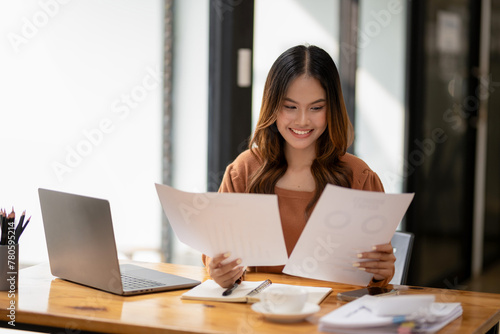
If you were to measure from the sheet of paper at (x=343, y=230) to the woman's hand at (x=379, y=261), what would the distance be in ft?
0.05

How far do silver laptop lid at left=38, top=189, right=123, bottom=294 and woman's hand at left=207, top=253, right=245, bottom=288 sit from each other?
0.72 feet

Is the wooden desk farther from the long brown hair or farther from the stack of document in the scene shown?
the long brown hair

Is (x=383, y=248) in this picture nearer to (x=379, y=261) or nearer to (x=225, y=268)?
(x=379, y=261)

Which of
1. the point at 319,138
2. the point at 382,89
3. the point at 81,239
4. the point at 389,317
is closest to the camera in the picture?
the point at 389,317

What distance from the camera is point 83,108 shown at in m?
2.33

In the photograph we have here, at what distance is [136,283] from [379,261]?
592mm

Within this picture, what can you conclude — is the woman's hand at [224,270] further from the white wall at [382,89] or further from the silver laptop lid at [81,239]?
the white wall at [382,89]

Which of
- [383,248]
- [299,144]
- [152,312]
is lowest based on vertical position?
[152,312]

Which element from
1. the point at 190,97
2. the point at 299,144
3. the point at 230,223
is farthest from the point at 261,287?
the point at 190,97

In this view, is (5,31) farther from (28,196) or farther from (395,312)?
(395,312)

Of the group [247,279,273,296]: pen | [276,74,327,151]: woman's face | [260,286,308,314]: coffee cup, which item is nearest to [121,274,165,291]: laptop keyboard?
[247,279,273,296]: pen

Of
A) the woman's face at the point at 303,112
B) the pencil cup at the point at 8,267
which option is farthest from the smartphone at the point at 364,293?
the pencil cup at the point at 8,267

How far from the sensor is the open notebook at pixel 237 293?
4.90 ft

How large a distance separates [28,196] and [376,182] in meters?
1.12
